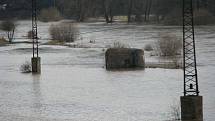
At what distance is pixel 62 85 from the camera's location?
124 ft

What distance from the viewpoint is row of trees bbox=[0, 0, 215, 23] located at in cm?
14812

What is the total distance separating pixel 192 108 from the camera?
22469 millimetres

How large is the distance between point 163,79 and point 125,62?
29.3 ft

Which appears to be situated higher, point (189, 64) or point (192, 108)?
point (189, 64)

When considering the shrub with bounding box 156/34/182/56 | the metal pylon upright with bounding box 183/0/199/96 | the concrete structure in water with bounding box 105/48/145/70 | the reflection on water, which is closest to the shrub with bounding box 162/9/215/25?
the shrub with bounding box 156/34/182/56

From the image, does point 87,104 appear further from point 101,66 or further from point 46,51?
point 46,51

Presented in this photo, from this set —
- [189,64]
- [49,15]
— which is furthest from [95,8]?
[189,64]

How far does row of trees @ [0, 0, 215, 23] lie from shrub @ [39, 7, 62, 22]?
1.27 meters

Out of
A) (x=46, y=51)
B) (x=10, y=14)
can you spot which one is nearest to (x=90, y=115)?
(x=46, y=51)

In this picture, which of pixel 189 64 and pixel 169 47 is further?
pixel 169 47

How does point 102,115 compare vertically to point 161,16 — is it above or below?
below

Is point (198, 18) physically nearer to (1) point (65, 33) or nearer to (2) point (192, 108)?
(1) point (65, 33)

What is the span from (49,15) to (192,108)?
5391 inches

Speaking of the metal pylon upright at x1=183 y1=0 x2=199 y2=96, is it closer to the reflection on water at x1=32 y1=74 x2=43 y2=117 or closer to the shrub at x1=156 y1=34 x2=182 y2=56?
the reflection on water at x1=32 y1=74 x2=43 y2=117
